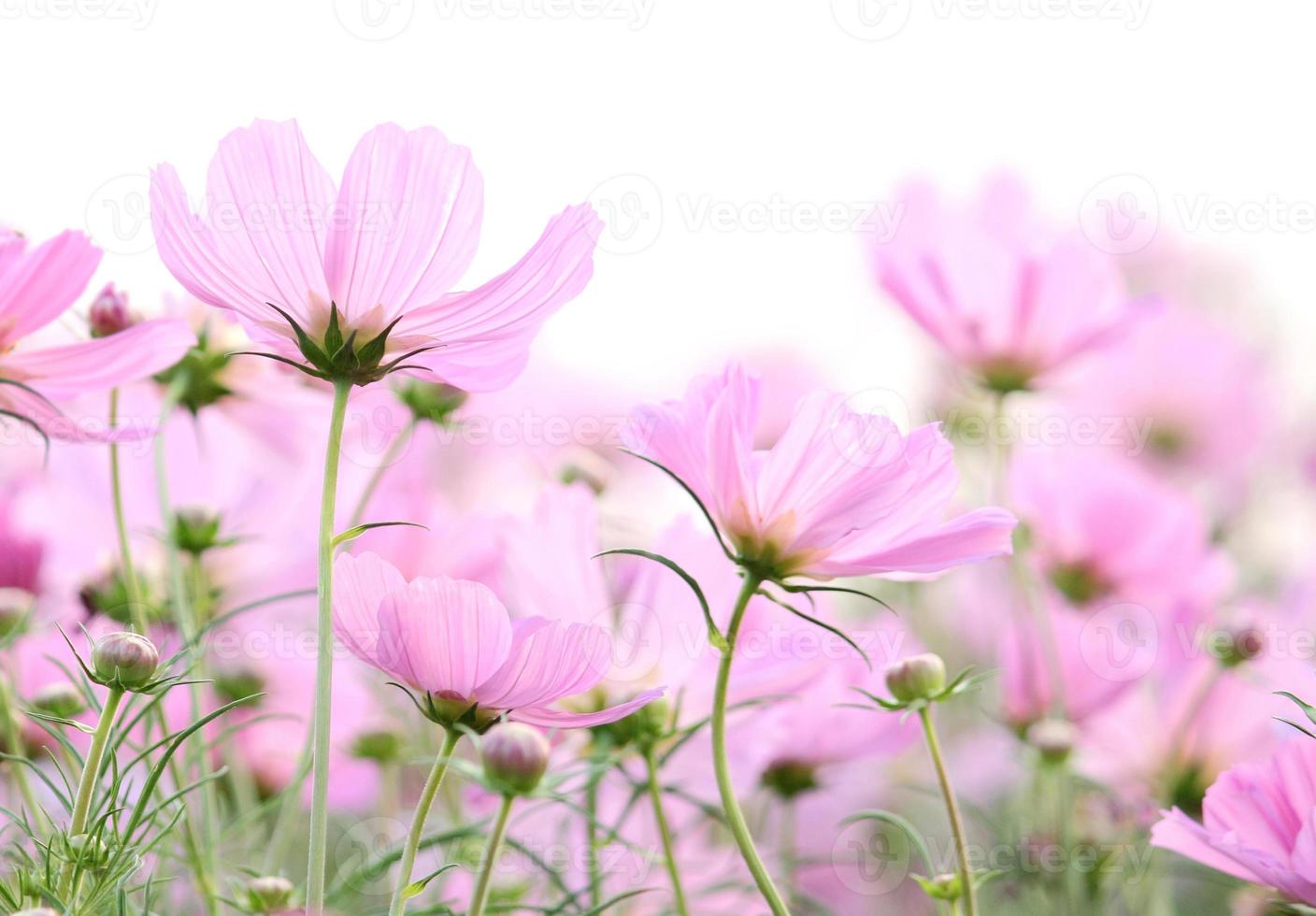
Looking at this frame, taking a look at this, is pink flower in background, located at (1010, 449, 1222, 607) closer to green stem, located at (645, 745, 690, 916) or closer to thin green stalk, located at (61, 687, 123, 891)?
green stem, located at (645, 745, 690, 916)

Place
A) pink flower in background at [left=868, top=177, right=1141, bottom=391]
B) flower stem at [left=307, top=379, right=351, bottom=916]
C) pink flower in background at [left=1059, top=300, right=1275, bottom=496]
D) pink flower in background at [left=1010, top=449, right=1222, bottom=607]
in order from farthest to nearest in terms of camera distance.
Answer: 1. pink flower in background at [left=1059, top=300, right=1275, bottom=496]
2. pink flower in background at [left=1010, top=449, right=1222, bottom=607]
3. pink flower in background at [left=868, top=177, right=1141, bottom=391]
4. flower stem at [left=307, top=379, right=351, bottom=916]

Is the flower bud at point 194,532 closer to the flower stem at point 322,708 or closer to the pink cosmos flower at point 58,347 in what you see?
the pink cosmos flower at point 58,347

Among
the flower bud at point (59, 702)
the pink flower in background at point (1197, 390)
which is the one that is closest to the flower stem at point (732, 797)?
the flower bud at point (59, 702)

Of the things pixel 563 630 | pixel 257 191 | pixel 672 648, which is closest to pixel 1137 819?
pixel 672 648

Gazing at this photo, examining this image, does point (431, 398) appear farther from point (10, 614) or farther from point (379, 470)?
point (10, 614)

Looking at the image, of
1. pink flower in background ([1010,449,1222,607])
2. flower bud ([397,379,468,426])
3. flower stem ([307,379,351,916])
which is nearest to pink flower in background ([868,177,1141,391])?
pink flower in background ([1010,449,1222,607])

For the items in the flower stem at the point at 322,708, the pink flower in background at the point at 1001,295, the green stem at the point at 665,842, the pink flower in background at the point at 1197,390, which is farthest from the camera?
the pink flower in background at the point at 1197,390

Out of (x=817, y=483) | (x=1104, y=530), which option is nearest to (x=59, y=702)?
(x=817, y=483)
